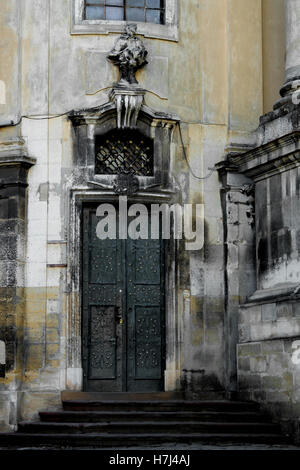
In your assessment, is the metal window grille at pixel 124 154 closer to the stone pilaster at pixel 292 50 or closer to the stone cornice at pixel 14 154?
the stone cornice at pixel 14 154

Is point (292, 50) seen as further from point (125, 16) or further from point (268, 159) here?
point (125, 16)

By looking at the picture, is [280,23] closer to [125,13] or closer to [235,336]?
[125,13]

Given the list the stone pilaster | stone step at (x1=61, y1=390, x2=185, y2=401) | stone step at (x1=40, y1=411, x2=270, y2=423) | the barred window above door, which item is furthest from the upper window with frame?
stone step at (x1=40, y1=411, x2=270, y2=423)

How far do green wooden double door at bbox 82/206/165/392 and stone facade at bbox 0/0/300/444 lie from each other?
278 millimetres

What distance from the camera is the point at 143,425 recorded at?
48.6 feet

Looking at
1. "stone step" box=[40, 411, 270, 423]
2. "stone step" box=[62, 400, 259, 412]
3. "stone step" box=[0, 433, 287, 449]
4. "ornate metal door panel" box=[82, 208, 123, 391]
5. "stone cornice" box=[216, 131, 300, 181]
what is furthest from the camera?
"ornate metal door panel" box=[82, 208, 123, 391]

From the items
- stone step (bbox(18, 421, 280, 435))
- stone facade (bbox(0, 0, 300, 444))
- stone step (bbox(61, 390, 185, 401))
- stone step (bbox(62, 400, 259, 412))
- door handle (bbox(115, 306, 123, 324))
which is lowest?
stone step (bbox(18, 421, 280, 435))

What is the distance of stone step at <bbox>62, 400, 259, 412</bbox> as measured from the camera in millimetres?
15453

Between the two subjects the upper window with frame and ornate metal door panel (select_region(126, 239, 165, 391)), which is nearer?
ornate metal door panel (select_region(126, 239, 165, 391))

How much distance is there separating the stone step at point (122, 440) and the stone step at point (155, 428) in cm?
22

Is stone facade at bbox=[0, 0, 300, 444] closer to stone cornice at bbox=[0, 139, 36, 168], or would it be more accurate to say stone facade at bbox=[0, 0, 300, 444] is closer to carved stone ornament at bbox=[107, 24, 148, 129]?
stone cornice at bbox=[0, 139, 36, 168]

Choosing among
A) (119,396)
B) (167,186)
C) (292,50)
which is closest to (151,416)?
(119,396)

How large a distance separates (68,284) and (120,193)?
174cm
